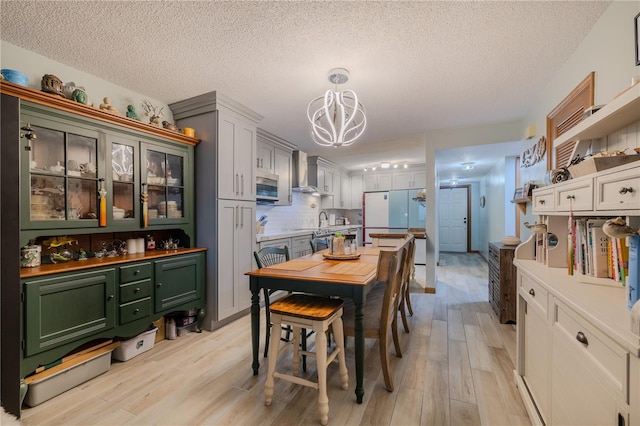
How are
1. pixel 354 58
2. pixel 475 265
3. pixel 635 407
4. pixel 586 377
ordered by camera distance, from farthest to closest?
pixel 475 265, pixel 354 58, pixel 586 377, pixel 635 407

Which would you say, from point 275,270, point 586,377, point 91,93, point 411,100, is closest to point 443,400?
point 586,377

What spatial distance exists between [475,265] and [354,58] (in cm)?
587

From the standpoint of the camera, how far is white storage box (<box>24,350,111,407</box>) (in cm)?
173

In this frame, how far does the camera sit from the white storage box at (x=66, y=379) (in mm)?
1729

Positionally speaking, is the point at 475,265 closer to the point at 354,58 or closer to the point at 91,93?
the point at 354,58

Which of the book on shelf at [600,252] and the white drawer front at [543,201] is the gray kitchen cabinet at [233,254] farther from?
the book on shelf at [600,252]

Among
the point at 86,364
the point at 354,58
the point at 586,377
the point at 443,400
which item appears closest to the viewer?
the point at 586,377

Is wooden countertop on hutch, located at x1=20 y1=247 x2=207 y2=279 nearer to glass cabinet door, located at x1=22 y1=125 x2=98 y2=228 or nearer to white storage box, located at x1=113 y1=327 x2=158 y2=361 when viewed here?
glass cabinet door, located at x1=22 y1=125 x2=98 y2=228

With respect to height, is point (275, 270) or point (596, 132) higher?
point (596, 132)

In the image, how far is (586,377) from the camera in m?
0.97

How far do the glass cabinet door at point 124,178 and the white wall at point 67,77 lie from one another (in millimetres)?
510

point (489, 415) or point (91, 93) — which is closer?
point (489, 415)

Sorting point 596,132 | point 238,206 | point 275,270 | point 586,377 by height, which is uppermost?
point 596,132

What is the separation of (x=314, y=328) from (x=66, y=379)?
179 centimetres
